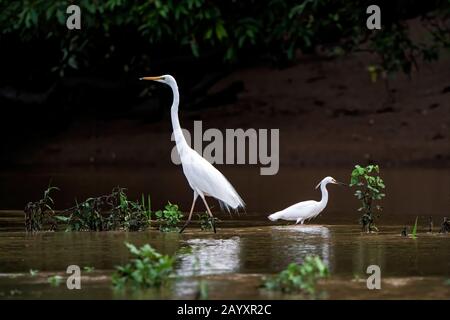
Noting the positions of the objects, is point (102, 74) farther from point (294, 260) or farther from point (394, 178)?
point (294, 260)

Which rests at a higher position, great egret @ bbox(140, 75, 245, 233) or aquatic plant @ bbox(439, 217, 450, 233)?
great egret @ bbox(140, 75, 245, 233)

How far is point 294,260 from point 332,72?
14154 mm

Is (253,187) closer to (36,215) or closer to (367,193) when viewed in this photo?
(367,193)

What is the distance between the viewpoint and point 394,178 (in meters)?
16.3

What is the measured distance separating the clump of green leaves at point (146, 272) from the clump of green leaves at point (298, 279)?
0.60 metres

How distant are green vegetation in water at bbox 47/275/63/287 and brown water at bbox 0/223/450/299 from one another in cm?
5

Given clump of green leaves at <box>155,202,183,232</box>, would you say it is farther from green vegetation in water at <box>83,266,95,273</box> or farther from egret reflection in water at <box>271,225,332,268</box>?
green vegetation in water at <box>83,266,95,273</box>

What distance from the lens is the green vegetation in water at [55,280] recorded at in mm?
7168

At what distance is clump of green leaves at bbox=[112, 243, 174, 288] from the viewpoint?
22.9 ft

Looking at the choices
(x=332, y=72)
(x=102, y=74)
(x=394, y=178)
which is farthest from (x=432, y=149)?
(x=102, y=74)

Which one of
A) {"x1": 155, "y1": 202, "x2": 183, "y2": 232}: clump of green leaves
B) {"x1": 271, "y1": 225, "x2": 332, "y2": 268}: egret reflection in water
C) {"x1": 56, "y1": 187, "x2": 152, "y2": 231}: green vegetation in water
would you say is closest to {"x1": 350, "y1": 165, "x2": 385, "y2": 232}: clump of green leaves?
{"x1": 271, "y1": 225, "x2": 332, "y2": 268}: egret reflection in water

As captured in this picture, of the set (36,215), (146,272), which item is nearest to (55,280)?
(146,272)

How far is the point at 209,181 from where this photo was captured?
10.3 metres
